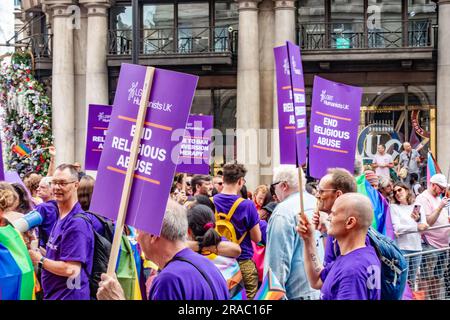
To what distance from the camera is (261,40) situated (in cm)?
2788

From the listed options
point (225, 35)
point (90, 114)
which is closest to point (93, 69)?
point (225, 35)

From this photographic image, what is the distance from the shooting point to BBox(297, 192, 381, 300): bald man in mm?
5496

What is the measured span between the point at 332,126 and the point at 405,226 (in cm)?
270

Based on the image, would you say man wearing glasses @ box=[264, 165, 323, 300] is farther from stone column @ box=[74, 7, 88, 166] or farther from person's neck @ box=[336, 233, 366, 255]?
stone column @ box=[74, 7, 88, 166]

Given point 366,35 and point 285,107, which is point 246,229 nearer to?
point 285,107

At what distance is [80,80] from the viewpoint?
29266 millimetres

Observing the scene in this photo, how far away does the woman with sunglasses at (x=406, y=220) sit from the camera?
12016 mm

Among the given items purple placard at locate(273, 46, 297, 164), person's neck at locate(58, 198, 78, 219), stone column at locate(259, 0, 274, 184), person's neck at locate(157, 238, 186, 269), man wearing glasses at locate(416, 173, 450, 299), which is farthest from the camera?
stone column at locate(259, 0, 274, 184)

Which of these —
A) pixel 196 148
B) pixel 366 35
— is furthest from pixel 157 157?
pixel 366 35

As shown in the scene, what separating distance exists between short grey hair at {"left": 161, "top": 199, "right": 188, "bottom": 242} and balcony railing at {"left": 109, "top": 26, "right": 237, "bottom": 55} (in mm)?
23077

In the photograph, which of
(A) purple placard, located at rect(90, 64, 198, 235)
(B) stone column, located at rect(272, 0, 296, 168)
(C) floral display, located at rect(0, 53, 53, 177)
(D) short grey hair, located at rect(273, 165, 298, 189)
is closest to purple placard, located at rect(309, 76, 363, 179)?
(D) short grey hair, located at rect(273, 165, 298, 189)
